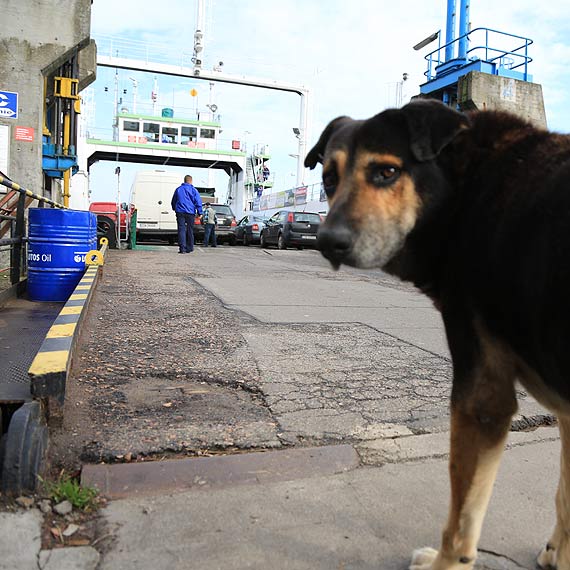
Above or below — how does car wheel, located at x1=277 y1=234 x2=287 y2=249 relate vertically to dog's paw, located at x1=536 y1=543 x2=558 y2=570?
above

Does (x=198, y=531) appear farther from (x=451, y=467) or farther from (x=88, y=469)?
(x=451, y=467)

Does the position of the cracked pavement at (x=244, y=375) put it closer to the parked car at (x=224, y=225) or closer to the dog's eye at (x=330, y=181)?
the dog's eye at (x=330, y=181)

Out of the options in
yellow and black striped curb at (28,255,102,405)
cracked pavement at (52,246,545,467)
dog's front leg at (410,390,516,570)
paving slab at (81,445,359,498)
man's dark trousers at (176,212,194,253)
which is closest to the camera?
dog's front leg at (410,390,516,570)

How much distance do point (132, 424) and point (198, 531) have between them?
1.04 m

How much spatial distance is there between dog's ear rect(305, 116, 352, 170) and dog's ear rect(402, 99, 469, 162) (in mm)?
373

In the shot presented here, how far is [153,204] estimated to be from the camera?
2220 cm

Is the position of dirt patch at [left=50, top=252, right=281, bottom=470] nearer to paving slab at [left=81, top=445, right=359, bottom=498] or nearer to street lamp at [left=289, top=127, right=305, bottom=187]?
paving slab at [left=81, top=445, right=359, bottom=498]

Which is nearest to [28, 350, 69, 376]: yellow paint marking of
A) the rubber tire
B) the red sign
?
the red sign

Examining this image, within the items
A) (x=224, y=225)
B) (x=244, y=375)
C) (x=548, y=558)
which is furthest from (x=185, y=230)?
(x=548, y=558)

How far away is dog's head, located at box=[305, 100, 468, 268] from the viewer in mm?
1757

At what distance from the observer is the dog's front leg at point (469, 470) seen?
1.72 m

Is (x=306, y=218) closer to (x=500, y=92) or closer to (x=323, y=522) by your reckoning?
(x=500, y=92)

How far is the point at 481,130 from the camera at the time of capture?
183 centimetres

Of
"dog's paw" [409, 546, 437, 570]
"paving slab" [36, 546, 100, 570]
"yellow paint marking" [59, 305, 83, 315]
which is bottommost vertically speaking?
"paving slab" [36, 546, 100, 570]
